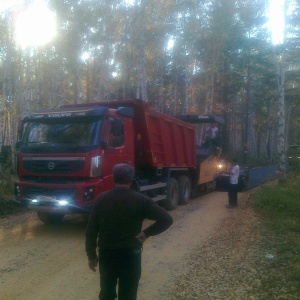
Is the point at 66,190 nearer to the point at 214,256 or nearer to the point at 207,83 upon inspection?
the point at 214,256

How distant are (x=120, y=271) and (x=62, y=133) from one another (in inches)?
245

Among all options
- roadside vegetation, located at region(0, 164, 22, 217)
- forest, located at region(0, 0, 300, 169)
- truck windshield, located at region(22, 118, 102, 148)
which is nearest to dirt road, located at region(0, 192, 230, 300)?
roadside vegetation, located at region(0, 164, 22, 217)

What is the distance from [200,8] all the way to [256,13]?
3.98 meters

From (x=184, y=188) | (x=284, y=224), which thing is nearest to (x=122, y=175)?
(x=284, y=224)

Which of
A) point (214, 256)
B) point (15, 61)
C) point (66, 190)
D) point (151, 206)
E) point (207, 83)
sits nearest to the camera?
point (151, 206)

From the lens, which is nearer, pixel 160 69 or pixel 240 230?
pixel 240 230

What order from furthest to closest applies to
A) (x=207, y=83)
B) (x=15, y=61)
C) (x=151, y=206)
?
(x=207, y=83) → (x=15, y=61) → (x=151, y=206)

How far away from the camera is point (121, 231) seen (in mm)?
3695

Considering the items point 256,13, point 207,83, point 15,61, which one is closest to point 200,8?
point 256,13

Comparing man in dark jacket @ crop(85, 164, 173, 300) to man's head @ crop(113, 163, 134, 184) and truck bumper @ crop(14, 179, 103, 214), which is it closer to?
man's head @ crop(113, 163, 134, 184)

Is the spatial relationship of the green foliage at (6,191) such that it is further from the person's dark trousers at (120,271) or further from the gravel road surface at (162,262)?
the person's dark trousers at (120,271)

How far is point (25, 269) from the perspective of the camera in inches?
261

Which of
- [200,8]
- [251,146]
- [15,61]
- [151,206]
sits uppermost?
[200,8]

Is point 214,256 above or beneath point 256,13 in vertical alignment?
beneath
